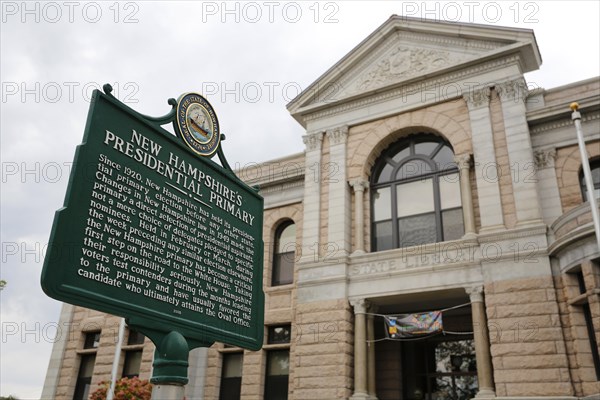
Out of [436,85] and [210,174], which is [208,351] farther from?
[210,174]

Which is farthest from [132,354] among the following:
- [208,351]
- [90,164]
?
[90,164]

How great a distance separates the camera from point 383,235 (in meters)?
20.8

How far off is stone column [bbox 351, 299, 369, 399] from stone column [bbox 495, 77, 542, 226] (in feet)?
20.2

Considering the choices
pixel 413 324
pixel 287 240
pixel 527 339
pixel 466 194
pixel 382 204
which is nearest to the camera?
pixel 527 339

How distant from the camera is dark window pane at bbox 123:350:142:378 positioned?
24.5 meters

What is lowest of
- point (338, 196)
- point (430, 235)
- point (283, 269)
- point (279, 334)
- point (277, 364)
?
point (277, 364)

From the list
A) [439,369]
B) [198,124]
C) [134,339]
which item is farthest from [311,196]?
[198,124]

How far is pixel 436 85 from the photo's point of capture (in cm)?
2103

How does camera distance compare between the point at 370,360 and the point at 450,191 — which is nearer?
the point at 370,360

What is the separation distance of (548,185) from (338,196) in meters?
7.65

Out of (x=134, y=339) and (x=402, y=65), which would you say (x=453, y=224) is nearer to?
(x=402, y=65)

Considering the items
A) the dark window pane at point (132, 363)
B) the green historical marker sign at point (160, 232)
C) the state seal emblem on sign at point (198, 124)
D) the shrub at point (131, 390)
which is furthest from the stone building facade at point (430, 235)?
the state seal emblem on sign at point (198, 124)

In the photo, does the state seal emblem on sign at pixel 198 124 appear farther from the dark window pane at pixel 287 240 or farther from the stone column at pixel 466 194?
the dark window pane at pixel 287 240

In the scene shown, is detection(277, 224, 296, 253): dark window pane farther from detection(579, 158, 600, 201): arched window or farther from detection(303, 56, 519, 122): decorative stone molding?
detection(579, 158, 600, 201): arched window
